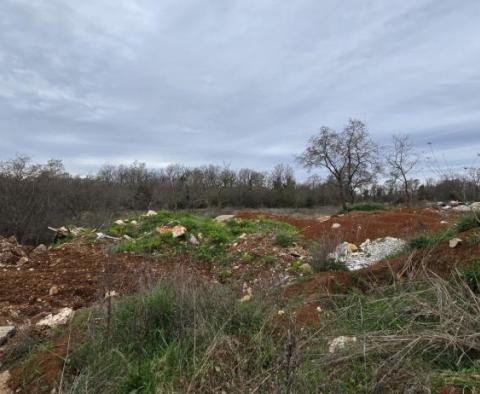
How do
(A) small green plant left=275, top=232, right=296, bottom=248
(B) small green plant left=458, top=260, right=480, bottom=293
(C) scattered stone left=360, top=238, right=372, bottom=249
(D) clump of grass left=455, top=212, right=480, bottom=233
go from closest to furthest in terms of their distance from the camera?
(B) small green plant left=458, top=260, right=480, bottom=293 < (D) clump of grass left=455, top=212, right=480, bottom=233 < (C) scattered stone left=360, top=238, right=372, bottom=249 < (A) small green plant left=275, top=232, right=296, bottom=248

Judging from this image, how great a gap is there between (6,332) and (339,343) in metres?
2.88

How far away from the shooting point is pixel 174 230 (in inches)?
376

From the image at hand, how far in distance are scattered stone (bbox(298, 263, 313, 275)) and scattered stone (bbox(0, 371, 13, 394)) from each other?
13.6ft

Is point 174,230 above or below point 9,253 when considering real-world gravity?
above

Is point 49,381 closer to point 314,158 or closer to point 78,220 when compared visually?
point 78,220

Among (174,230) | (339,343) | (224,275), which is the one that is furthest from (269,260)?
(339,343)

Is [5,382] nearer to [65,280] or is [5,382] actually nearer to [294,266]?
[65,280]

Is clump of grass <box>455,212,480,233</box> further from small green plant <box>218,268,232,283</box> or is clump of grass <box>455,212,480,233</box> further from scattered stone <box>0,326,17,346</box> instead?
scattered stone <box>0,326,17,346</box>

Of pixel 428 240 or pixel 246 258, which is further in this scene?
pixel 246 258

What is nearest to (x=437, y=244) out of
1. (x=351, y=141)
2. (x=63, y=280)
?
(x=63, y=280)

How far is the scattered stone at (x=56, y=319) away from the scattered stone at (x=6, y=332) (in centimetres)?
23

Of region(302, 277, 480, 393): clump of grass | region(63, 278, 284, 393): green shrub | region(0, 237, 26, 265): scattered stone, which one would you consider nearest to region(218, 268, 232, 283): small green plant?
region(63, 278, 284, 393): green shrub

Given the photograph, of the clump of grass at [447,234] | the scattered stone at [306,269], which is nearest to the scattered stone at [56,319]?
the scattered stone at [306,269]

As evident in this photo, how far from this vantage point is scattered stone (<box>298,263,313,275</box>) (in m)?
6.40
